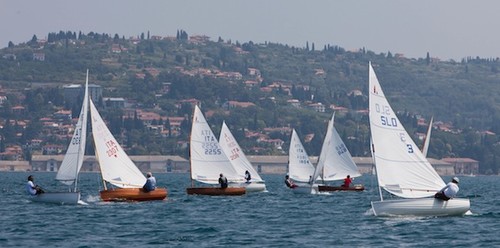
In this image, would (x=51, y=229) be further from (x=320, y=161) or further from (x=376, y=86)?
(x=320, y=161)

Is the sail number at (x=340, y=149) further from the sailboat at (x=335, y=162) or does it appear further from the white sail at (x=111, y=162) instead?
the white sail at (x=111, y=162)

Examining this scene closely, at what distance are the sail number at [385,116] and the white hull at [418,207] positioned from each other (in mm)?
2875

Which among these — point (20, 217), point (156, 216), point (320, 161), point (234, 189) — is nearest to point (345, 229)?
point (156, 216)

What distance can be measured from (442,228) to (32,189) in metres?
23.0

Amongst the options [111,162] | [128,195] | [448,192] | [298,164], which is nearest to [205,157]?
[111,162]

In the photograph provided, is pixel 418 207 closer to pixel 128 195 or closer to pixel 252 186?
pixel 128 195

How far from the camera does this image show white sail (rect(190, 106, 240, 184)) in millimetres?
76125

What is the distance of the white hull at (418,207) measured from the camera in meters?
49.4

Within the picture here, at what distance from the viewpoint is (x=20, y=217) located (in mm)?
53875

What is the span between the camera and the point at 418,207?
163 feet

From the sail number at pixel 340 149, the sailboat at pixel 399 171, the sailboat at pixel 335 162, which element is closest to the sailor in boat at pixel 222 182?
the sailboat at pixel 335 162

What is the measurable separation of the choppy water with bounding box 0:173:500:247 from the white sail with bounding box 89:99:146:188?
4.99 ft

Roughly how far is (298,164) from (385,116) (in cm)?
4485

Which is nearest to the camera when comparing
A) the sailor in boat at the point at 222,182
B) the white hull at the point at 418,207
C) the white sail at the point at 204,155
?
the white hull at the point at 418,207
